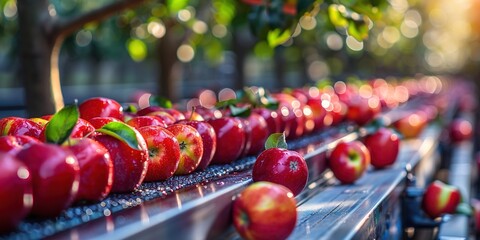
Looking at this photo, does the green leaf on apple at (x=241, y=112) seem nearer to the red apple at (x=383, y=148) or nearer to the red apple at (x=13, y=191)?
the red apple at (x=383, y=148)

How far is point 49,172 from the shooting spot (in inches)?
62.4

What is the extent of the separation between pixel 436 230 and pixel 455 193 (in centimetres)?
23

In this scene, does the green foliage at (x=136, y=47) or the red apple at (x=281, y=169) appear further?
the green foliage at (x=136, y=47)

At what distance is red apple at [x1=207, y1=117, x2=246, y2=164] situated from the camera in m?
2.67

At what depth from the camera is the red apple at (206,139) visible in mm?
2469

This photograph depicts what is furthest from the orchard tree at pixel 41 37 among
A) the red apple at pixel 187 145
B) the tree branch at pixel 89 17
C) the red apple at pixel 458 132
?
the red apple at pixel 458 132

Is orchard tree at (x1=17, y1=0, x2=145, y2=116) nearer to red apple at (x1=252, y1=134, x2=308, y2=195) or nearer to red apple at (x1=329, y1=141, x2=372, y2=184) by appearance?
red apple at (x1=329, y1=141, x2=372, y2=184)

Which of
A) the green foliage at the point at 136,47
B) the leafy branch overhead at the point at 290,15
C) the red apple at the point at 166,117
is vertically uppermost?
the leafy branch overhead at the point at 290,15

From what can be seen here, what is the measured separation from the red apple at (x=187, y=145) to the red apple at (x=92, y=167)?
528 mm

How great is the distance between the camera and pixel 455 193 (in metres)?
3.96

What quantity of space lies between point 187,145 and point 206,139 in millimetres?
151

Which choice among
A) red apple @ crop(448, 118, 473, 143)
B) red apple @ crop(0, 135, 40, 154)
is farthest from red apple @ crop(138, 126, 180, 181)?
red apple @ crop(448, 118, 473, 143)

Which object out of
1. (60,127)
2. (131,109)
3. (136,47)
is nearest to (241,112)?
(131,109)

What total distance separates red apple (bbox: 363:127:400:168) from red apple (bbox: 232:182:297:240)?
213cm
